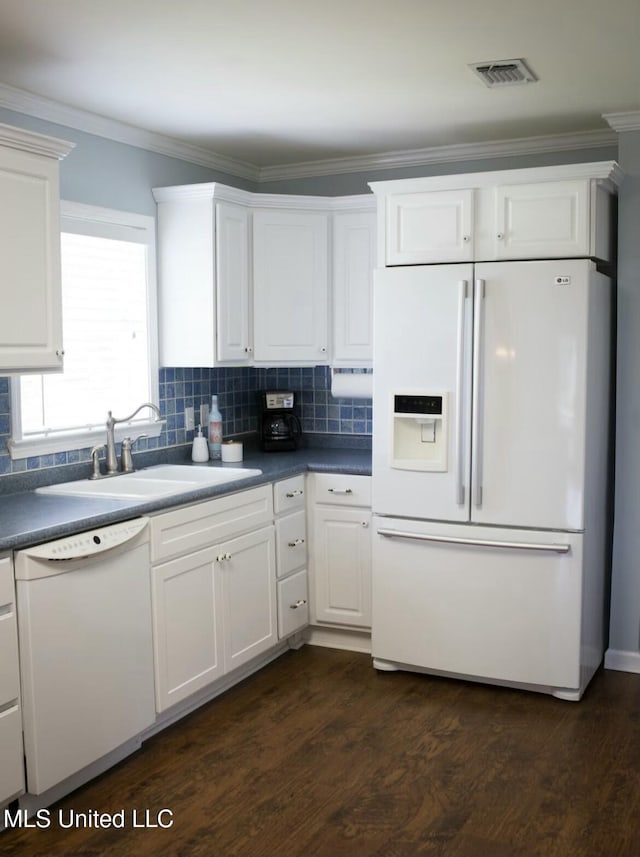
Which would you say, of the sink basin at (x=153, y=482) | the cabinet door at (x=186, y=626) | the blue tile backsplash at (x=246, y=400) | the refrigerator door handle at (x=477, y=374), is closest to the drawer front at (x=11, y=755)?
the cabinet door at (x=186, y=626)

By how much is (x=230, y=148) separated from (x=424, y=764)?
2.96 metres

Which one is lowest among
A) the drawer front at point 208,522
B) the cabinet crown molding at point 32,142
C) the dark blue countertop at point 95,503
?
the drawer front at point 208,522

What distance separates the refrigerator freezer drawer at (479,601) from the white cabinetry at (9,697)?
1747 millimetres

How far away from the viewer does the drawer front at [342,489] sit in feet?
13.5

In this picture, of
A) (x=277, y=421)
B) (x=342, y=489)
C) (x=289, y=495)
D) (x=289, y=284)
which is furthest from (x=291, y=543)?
(x=289, y=284)

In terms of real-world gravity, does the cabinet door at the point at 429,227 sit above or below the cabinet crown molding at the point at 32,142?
below

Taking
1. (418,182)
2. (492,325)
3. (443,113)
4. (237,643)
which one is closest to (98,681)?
(237,643)

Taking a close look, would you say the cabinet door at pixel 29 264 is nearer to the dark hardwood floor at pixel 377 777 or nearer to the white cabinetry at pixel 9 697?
the white cabinetry at pixel 9 697

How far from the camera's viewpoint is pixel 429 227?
12.3 feet

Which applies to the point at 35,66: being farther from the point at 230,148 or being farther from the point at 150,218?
the point at 230,148

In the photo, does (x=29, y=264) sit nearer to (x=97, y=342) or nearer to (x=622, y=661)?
(x=97, y=342)

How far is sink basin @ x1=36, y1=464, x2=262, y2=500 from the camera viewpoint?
3.39 metres

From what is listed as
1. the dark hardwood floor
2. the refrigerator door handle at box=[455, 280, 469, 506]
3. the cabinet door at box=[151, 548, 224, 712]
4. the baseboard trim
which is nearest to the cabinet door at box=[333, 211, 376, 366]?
the refrigerator door handle at box=[455, 280, 469, 506]

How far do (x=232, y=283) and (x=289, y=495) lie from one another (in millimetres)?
1045
